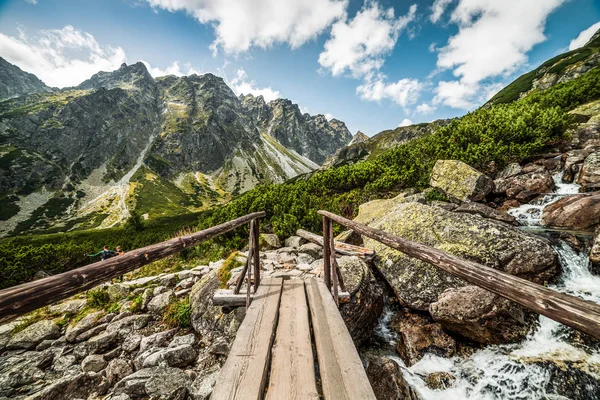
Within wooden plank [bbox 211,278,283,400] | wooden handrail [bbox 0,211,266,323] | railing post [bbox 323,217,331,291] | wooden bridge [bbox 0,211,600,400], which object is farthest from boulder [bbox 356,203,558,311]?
wooden handrail [bbox 0,211,266,323]

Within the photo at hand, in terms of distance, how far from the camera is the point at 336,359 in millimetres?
3029

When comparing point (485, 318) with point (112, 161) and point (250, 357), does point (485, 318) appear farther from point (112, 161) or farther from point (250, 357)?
point (112, 161)

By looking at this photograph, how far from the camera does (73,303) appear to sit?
8.38 metres

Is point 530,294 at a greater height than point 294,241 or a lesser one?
greater

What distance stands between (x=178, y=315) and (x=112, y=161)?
173 metres

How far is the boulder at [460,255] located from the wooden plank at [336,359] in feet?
11.6

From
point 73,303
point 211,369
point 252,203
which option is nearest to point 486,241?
point 211,369

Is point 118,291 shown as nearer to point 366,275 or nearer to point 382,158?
point 366,275

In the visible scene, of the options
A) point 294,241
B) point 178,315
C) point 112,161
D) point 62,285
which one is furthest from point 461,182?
point 112,161

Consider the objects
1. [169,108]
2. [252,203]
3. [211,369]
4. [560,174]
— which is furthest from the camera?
[169,108]

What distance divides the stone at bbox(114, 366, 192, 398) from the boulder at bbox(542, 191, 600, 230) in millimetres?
12910

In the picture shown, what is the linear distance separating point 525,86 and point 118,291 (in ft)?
345

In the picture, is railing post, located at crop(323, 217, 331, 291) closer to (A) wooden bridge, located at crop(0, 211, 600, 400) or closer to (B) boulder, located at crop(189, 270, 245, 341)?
(A) wooden bridge, located at crop(0, 211, 600, 400)

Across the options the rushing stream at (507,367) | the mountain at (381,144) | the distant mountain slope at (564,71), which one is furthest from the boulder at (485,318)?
the mountain at (381,144)
